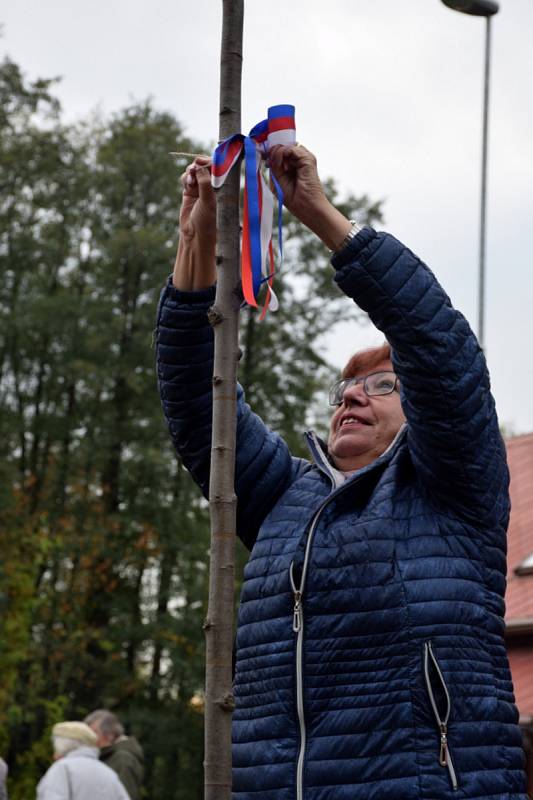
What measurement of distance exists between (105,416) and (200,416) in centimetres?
2080

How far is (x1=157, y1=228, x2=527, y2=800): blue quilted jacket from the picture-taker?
281cm

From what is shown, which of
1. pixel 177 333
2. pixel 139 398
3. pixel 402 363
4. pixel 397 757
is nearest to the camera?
pixel 397 757

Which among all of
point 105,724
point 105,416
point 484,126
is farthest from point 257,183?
point 105,416

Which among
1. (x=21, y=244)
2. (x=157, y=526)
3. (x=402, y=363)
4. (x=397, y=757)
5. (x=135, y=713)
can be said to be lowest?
(x=397, y=757)

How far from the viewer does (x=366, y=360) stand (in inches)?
142

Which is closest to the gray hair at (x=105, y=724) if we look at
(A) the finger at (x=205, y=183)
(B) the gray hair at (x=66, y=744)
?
(B) the gray hair at (x=66, y=744)

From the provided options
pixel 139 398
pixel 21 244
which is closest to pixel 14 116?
pixel 21 244

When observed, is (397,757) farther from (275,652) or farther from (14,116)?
(14,116)

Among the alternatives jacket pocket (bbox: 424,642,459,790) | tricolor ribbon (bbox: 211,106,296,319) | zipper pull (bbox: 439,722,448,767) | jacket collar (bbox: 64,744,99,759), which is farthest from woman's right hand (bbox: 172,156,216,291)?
jacket collar (bbox: 64,744,99,759)

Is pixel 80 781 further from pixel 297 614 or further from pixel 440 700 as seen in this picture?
pixel 440 700

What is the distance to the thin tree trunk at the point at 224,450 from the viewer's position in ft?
7.89

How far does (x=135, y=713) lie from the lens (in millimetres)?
21922

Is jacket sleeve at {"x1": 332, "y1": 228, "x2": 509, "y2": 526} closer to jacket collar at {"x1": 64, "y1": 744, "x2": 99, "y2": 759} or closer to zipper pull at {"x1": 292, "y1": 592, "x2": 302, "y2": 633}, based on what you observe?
zipper pull at {"x1": 292, "y1": 592, "x2": 302, "y2": 633}

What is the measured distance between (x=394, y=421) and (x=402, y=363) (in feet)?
1.57
